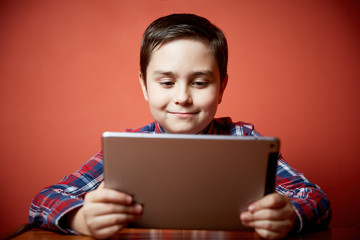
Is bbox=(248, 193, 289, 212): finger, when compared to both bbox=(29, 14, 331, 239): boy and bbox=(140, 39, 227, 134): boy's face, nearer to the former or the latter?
bbox=(29, 14, 331, 239): boy

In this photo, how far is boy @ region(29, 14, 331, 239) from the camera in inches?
19.4

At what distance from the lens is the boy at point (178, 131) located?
49cm

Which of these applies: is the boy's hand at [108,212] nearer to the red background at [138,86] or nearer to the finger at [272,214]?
the finger at [272,214]

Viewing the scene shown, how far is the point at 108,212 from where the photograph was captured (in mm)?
487

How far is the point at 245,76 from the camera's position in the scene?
1.28m

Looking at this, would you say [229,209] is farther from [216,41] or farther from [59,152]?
[59,152]

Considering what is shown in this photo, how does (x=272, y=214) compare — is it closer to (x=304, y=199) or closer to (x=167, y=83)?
(x=304, y=199)

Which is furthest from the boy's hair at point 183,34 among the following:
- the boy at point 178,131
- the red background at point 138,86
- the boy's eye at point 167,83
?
the red background at point 138,86

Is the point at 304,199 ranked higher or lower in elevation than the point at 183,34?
lower

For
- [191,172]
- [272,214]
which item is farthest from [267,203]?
[191,172]

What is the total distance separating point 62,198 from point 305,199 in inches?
24.4

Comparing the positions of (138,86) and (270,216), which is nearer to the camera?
(270,216)

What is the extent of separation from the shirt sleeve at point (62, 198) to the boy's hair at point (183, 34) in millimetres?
371

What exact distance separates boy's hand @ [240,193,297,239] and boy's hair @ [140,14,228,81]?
0.46 m
